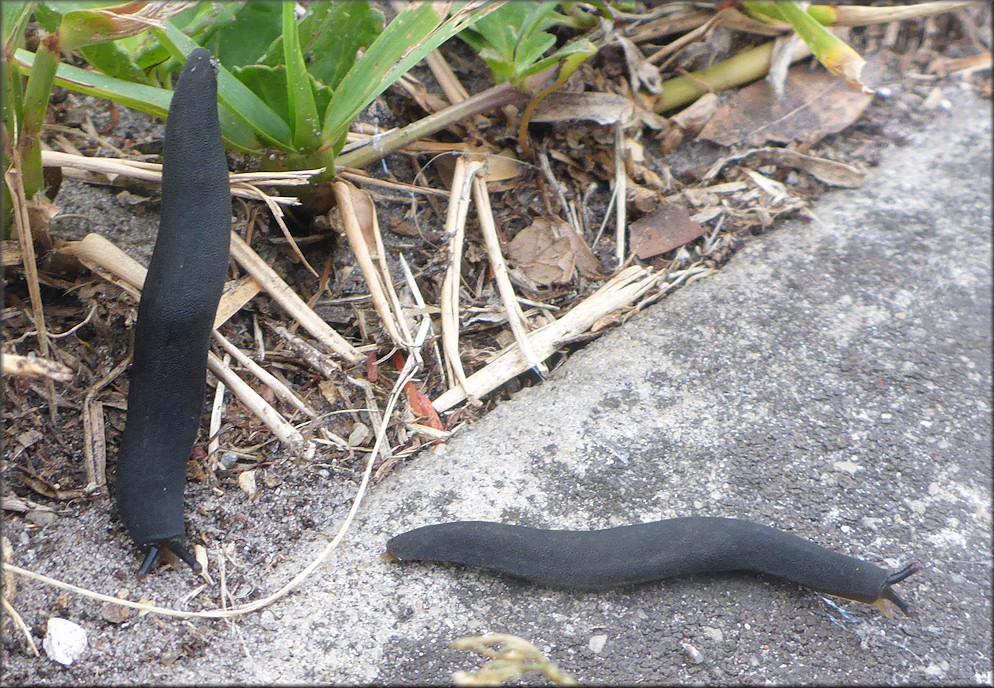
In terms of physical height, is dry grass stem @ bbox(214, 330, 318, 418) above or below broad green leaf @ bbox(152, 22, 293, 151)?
below

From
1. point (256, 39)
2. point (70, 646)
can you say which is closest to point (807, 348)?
point (256, 39)

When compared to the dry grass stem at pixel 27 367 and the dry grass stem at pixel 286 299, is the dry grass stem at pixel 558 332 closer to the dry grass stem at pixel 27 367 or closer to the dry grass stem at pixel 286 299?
the dry grass stem at pixel 286 299

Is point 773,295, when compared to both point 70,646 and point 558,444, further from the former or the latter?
point 70,646

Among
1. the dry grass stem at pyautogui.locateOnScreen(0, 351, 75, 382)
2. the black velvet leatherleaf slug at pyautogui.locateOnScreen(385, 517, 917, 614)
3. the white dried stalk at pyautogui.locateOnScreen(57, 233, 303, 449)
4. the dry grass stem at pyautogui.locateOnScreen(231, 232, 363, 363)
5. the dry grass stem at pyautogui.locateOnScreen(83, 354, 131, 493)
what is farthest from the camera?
the dry grass stem at pyautogui.locateOnScreen(231, 232, 363, 363)

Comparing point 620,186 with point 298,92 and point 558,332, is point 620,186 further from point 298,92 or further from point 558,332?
point 298,92

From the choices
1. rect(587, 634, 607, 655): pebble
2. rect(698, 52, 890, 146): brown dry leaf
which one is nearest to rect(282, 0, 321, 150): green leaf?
rect(587, 634, 607, 655): pebble

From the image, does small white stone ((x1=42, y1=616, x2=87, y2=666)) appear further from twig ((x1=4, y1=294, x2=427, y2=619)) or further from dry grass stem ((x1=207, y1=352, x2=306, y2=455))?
dry grass stem ((x1=207, y1=352, x2=306, y2=455))
